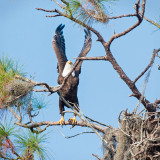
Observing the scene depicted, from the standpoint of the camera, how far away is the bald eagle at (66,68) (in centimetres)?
661

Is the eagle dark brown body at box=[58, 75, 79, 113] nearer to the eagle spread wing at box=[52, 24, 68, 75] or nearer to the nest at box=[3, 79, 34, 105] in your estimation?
the eagle spread wing at box=[52, 24, 68, 75]

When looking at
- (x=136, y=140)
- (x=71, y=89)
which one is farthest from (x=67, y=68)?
(x=136, y=140)

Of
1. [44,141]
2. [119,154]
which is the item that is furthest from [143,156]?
[44,141]

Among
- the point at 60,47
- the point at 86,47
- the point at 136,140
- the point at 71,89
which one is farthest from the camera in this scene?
the point at 60,47

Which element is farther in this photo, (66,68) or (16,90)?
(66,68)

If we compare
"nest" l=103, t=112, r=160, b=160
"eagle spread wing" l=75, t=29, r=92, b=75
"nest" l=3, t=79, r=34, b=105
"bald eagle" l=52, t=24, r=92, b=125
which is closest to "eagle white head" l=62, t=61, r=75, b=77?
"bald eagle" l=52, t=24, r=92, b=125

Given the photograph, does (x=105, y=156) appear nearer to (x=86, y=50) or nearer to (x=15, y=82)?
(x=15, y=82)

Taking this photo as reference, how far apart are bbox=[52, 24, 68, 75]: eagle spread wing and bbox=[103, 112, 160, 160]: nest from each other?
2.53 m

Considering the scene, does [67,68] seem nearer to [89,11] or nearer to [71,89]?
[71,89]

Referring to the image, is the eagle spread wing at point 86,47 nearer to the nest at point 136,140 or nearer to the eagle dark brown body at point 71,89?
the eagle dark brown body at point 71,89

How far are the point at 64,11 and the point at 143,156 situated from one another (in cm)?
157

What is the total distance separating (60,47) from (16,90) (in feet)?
7.72

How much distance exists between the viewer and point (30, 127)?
564cm

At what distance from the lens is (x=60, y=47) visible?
7445mm
